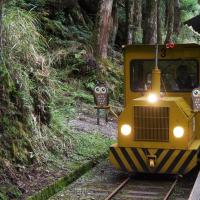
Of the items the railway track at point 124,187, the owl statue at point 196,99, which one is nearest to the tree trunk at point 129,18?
the railway track at point 124,187

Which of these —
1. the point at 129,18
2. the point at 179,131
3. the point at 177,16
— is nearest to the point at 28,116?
the point at 179,131

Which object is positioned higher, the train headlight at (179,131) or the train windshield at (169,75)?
the train windshield at (169,75)

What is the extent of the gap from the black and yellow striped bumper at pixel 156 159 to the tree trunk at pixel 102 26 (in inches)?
387

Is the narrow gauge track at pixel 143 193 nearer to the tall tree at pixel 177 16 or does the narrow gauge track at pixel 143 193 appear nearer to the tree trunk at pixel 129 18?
the tree trunk at pixel 129 18

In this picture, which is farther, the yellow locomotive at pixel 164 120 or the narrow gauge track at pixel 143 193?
the yellow locomotive at pixel 164 120

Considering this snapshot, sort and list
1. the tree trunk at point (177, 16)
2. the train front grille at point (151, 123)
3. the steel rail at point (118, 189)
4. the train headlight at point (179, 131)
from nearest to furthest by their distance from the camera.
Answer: the steel rail at point (118, 189) → the train headlight at point (179, 131) → the train front grille at point (151, 123) → the tree trunk at point (177, 16)

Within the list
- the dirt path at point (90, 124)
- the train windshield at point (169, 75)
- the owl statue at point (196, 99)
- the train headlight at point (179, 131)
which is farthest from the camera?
the dirt path at point (90, 124)

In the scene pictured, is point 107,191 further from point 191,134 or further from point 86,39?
point 86,39

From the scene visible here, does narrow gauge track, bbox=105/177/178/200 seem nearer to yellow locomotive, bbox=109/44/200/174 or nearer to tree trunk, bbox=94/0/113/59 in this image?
yellow locomotive, bbox=109/44/200/174

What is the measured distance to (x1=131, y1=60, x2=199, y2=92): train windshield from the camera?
1054cm

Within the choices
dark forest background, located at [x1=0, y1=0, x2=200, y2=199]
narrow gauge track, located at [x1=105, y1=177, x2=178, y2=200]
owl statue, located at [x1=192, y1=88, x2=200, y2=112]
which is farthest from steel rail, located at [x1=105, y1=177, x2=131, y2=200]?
owl statue, located at [x1=192, y1=88, x2=200, y2=112]

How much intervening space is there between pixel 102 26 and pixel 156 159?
1056cm

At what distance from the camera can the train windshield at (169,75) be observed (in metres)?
10.5

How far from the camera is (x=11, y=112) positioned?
8.97 meters
